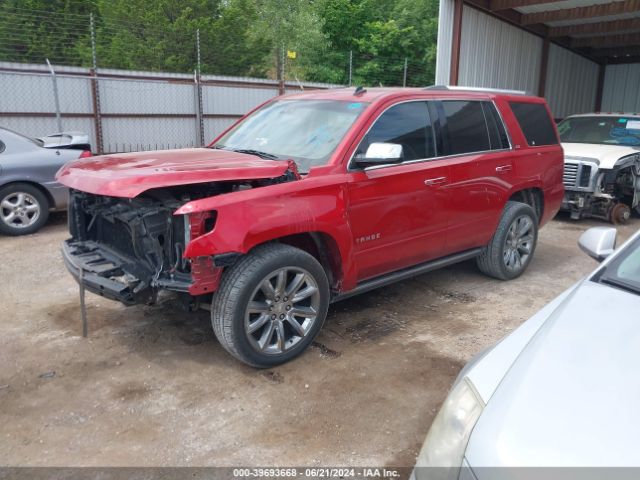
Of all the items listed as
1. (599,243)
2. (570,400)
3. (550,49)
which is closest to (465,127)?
(599,243)

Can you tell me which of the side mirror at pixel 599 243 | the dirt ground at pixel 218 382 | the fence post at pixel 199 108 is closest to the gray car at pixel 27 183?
the dirt ground at pixel 218 382

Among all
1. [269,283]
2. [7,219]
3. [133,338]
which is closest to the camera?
[269,283]

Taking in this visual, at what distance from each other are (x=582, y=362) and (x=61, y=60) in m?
23.7

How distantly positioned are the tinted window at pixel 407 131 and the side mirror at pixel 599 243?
1728 mm

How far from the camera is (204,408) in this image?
11.1 feet

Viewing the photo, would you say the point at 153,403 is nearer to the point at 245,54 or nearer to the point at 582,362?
the point at 582,362

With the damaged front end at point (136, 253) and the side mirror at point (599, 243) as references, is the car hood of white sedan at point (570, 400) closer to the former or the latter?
the side mirror at point (599, 243)

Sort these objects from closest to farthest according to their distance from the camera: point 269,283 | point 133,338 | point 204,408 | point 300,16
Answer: point 204,408, point 269,283, point 133,338, point 300,16

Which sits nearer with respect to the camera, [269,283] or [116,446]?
[116,446]

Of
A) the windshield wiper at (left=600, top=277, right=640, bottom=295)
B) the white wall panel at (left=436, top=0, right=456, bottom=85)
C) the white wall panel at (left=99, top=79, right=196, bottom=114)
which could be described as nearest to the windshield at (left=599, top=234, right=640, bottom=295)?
the windshield wiper at (left=600, top=277, right=640, bottom=295)

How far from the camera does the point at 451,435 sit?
1938mm

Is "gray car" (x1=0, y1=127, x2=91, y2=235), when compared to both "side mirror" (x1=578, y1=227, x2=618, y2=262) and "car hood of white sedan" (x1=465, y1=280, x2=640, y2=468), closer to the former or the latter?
"side mirror" (x1=578, y1=227, x2=618, y2=262)

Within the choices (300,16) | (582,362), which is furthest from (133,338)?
(300,16)

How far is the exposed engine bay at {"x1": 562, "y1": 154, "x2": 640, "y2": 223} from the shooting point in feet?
28.2
